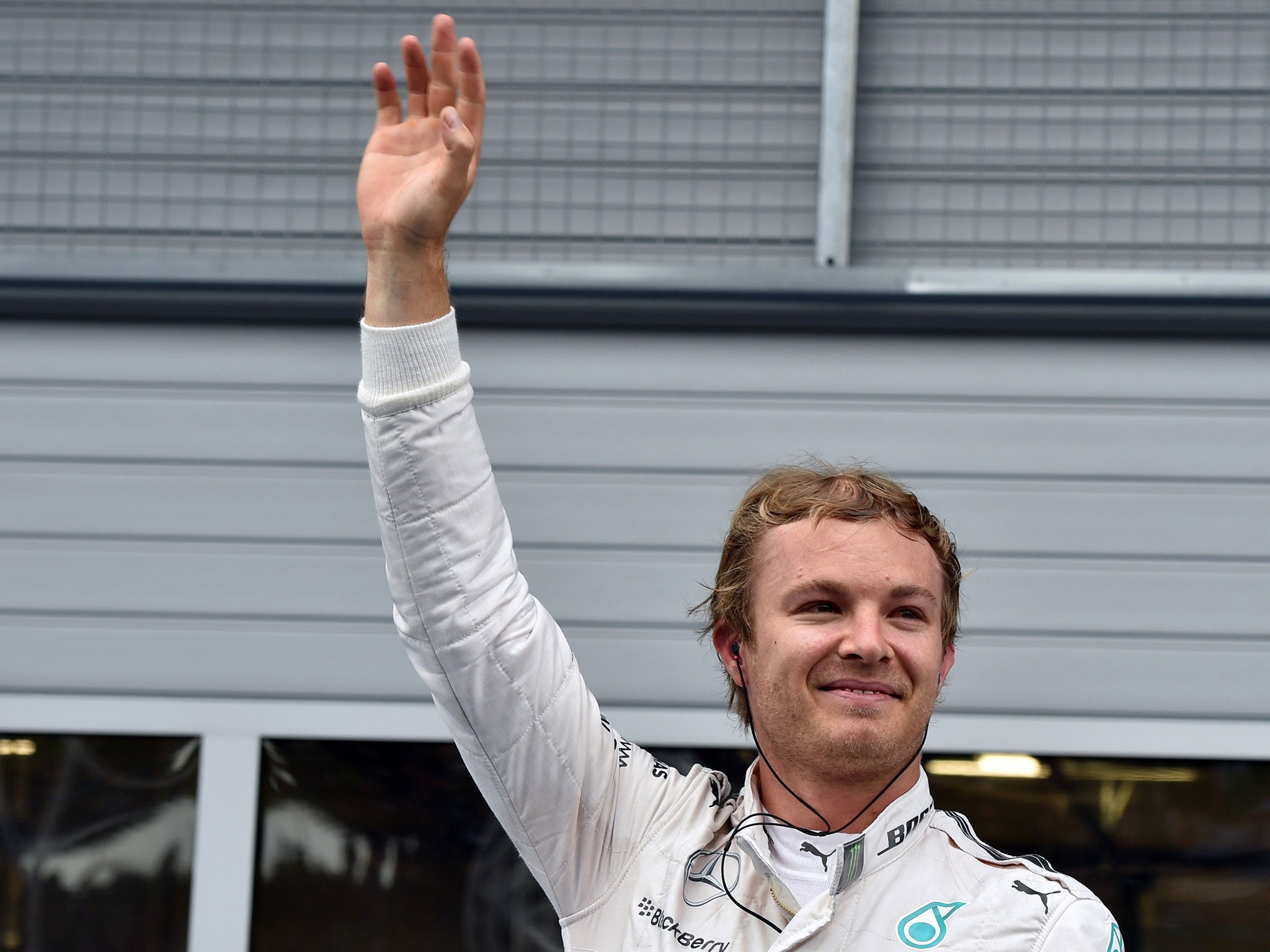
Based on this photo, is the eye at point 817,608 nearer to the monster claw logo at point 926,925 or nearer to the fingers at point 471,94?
the monster claw logo at point 926,925

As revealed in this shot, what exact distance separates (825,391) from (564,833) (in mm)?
1764

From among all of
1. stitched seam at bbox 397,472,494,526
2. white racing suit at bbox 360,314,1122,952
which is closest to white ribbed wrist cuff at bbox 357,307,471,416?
white racing suit at bbox 360,314,1122,952

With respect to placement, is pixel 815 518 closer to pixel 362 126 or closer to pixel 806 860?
pixel 806 860

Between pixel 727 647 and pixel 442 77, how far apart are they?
0.80 metres

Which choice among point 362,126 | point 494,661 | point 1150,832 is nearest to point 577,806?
point 494,661

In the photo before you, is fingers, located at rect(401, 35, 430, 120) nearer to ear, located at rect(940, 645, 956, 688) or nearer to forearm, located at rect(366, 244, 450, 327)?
forearm, located at rect(366, 244, 450, 327)

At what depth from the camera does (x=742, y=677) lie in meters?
1.58

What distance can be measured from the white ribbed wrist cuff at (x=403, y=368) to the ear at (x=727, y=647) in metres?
0.53

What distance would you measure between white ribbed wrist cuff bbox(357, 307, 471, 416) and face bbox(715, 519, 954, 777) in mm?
473

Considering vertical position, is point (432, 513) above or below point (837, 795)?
above

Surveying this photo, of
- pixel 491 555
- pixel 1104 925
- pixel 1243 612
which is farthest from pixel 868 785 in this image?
pixel 1243 612

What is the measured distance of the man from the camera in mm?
1322

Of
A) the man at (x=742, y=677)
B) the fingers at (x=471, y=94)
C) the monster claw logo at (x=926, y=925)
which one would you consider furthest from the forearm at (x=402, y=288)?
the monster claw logo at (x=926, y=925)

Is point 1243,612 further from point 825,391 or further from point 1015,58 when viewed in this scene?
point 1015,58
